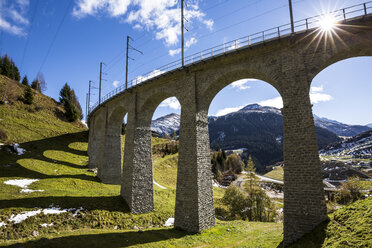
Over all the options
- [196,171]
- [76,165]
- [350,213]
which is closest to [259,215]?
[196,171]

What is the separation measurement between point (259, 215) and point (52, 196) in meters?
27.6

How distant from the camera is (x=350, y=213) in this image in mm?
11023

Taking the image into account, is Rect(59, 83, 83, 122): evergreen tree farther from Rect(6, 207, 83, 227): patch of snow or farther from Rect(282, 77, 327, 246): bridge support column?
Rect(282, 77, 327, 246): bridge support column

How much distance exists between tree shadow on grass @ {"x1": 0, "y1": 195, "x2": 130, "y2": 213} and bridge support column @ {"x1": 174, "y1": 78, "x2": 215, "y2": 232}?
7.63 meters

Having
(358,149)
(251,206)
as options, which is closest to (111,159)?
(251,206)

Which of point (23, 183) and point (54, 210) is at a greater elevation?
point (23, 183)

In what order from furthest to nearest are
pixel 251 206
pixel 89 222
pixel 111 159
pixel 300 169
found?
pixel 111 159 < pixel 251 206 < pixel 89 222 < pixel 300 169

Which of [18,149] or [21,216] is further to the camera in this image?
[18,149]

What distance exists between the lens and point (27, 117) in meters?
48.1

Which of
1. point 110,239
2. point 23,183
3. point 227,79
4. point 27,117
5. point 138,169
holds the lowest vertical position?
point 110,239

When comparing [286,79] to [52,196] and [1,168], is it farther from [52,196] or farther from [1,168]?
[1,168]

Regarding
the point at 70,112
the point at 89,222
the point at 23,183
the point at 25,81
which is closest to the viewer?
the point at 89,222

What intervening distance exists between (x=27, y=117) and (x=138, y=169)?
4260 cm

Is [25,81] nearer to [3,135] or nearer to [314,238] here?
[3,135]
